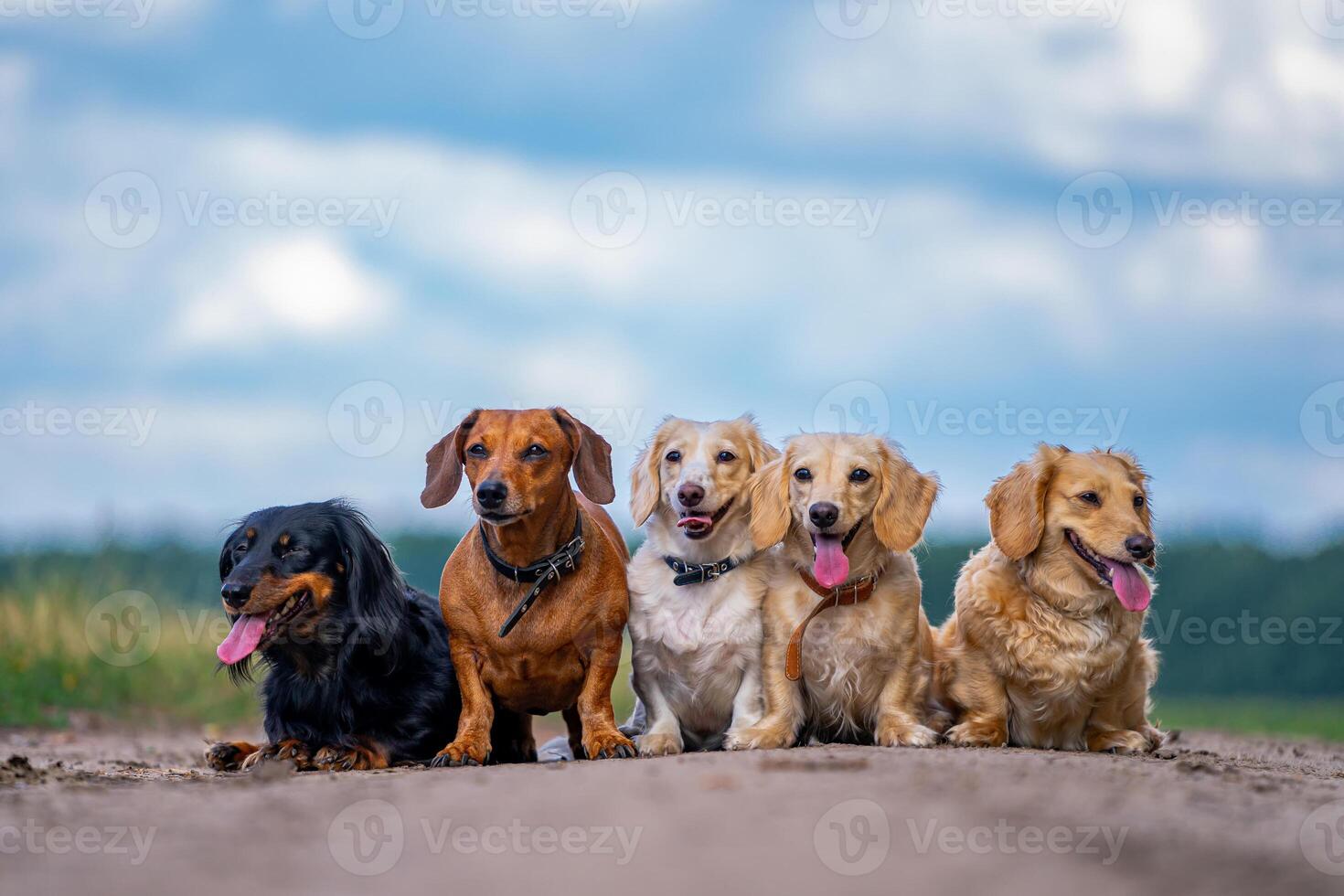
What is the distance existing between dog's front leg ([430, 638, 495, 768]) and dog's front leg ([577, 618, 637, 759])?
14.8 inches

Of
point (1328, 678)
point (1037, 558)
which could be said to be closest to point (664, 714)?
point (1037, 558)

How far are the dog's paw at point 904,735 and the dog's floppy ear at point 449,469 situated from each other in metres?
1.97

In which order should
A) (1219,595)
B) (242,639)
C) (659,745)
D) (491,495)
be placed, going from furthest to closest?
(1219,595), (659,745), (242,639), (491,495)

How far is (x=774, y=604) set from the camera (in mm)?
5016

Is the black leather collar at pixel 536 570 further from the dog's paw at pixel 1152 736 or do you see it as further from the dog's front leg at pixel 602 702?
the dog's paw at pixel 1152 736

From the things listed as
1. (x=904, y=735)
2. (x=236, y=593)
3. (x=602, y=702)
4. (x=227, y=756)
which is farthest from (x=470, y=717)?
(x=904, y=735)

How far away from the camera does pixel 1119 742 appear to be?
17.2ft

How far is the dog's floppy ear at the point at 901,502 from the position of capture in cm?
491

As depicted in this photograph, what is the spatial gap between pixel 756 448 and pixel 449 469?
50.8 inches

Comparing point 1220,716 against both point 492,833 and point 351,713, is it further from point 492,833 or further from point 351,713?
point 492,833

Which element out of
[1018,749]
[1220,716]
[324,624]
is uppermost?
[324,624]

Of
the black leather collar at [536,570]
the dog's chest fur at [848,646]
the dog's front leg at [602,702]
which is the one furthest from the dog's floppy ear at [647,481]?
the dog's chest fur at [848,646]

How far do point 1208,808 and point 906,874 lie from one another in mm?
1160

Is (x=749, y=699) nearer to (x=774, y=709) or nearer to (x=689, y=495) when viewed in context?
(x=774, y=709)
